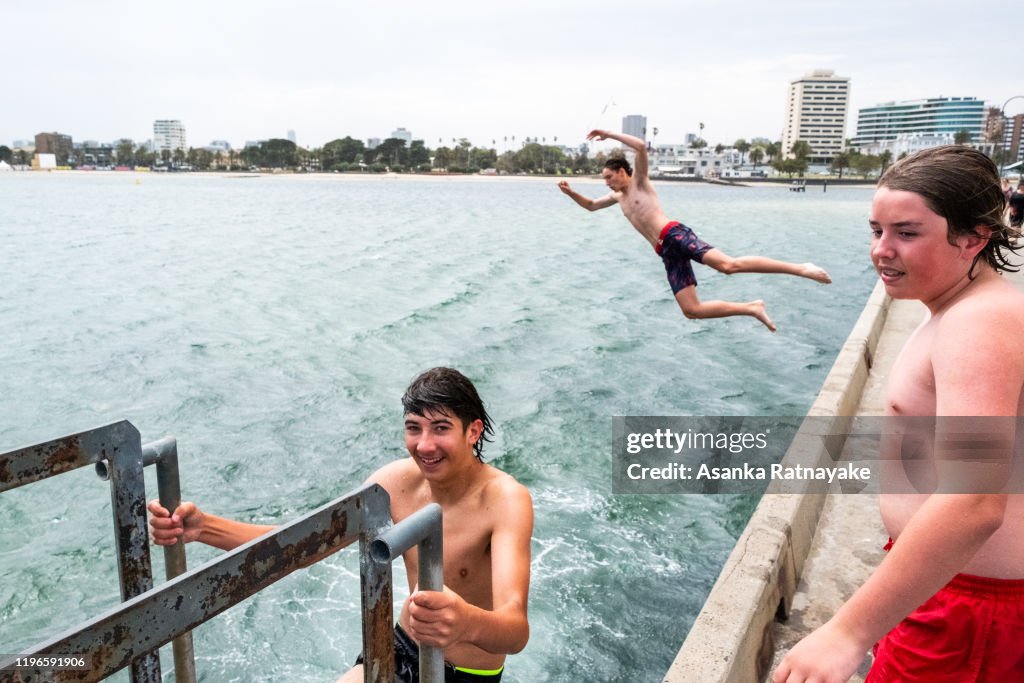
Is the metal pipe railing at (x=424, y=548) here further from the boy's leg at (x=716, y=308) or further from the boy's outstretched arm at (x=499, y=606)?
the boy's leg at (x=716, y=308)

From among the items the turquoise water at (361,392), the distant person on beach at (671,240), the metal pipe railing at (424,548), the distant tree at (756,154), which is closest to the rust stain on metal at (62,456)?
the metal pipe railing at (424,548)

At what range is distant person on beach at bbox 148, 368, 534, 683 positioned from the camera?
2682mm

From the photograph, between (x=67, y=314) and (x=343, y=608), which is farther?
(x=67, y=314)

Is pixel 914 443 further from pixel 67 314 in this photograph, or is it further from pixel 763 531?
pixel 67 314

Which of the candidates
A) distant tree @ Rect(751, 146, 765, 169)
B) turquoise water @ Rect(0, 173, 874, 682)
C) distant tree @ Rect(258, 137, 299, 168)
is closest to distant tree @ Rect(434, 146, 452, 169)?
distant tree @ Rect(258, 137, 299, 168)

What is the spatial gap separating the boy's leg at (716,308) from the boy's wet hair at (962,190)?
6.32 meters

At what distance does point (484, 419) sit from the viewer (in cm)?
308

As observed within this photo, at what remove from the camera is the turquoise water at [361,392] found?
6742 mm

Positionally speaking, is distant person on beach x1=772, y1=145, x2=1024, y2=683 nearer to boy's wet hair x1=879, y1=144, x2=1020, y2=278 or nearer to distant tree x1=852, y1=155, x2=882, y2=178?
boy's wet hair x1=879, y1=144, x2=1020, y2=278

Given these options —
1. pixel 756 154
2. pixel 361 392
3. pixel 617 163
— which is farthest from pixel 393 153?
pixel 617 163

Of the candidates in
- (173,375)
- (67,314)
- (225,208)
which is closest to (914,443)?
(173,375)

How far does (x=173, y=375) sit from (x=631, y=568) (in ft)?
35.0

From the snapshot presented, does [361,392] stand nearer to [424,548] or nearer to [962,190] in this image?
[424,548]

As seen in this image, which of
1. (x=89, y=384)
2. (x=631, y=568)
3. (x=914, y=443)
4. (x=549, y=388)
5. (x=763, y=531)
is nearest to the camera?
(x=914, y=443)
